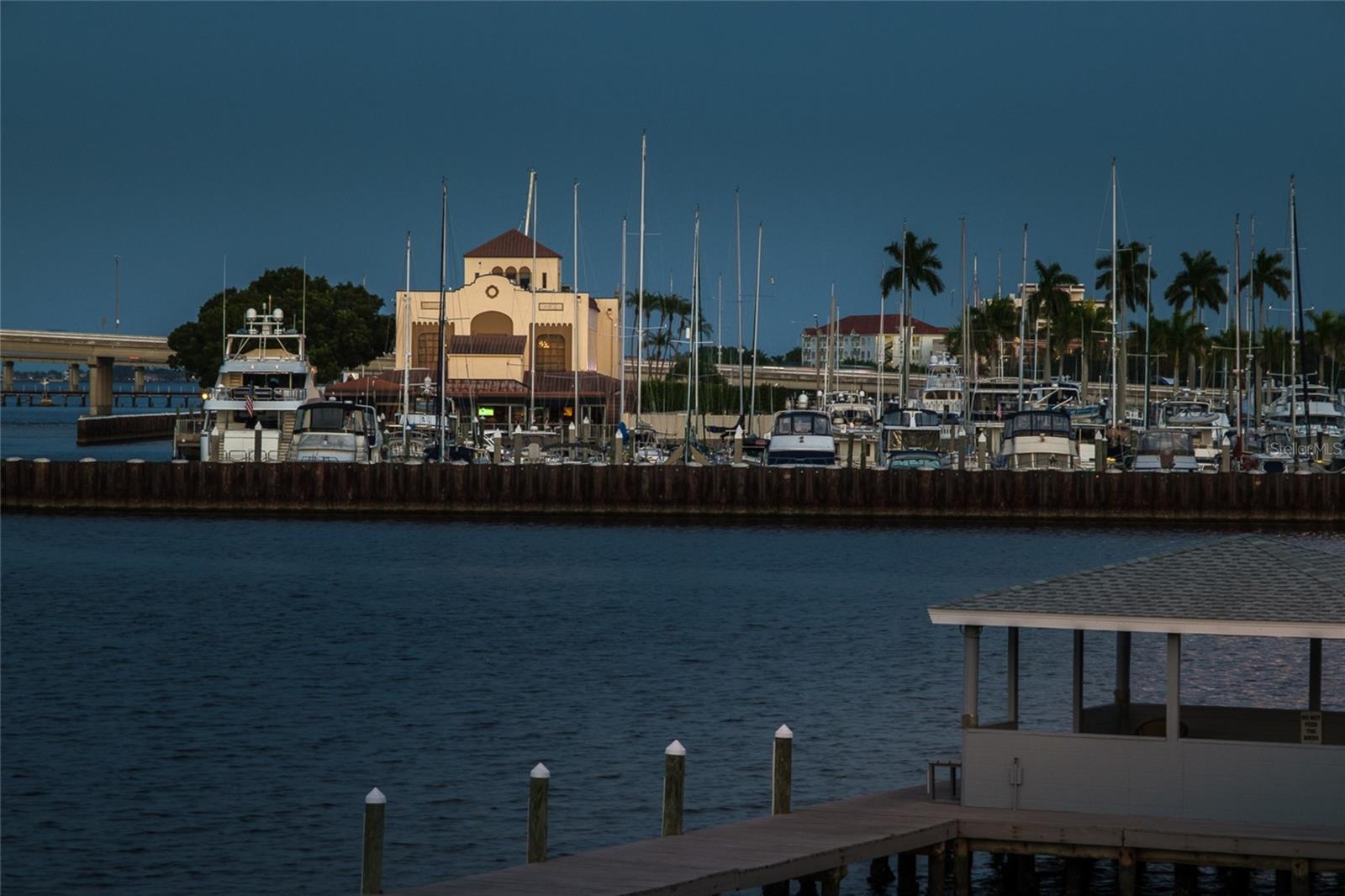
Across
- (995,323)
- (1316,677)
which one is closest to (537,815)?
(1316,677)

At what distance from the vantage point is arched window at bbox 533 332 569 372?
123438 mm

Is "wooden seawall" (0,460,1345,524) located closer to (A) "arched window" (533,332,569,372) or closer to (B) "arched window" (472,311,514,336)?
(A) "arched window" (533,332,569,372)

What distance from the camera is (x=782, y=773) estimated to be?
19.9m

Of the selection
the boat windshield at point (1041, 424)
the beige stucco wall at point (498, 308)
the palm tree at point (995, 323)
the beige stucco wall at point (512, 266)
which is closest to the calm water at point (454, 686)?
the boat windshield at point (1041, 424)

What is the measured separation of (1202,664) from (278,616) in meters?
20.6

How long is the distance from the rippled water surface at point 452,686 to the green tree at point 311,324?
83.0 metres

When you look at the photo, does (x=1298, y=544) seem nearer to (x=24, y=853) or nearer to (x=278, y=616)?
(x=24, y=853)

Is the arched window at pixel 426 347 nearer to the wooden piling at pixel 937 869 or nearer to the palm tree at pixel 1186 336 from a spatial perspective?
the palm tree at pixel 1186 336

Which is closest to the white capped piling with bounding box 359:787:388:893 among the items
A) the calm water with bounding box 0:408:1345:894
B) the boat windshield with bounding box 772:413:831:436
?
the calm water with bounding box 0:408:1345:894

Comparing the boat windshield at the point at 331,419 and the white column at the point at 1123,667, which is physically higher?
the boat windshield at the point at 331,419

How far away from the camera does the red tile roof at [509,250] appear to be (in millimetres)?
135375

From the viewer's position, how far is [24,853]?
22.2 metres

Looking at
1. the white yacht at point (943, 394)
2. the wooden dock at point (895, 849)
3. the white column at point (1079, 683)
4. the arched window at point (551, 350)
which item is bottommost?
the wooden dock at point (895, 849)

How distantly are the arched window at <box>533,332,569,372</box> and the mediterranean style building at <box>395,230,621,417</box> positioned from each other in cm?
5
